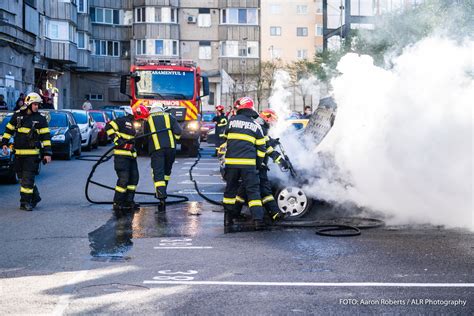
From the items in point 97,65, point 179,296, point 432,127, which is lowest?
point 179,296

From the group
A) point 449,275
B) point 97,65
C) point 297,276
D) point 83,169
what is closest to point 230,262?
point 297,276

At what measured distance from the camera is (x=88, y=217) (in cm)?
1245

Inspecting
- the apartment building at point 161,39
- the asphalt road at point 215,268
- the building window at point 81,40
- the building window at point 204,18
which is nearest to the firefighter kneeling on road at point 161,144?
the asphalt road at point 215,268

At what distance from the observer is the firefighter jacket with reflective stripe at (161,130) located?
1330 cm

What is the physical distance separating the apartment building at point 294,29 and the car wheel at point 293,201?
61.8m

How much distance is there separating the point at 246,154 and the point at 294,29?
64.5 m

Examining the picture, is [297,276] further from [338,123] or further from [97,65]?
[97,65]

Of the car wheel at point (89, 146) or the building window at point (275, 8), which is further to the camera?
the building window at point (275, 8)

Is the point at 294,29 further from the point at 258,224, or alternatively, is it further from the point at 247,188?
the point at 258,224

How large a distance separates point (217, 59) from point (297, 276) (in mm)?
59385

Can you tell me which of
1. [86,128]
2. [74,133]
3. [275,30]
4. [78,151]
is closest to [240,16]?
[275,30]

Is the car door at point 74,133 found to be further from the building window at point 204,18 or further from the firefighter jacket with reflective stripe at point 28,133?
the building window at point 204,18

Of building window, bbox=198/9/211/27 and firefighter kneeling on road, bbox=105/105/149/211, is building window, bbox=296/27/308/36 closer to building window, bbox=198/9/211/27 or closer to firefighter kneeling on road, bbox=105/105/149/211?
building window, bbox=198/9/211/27

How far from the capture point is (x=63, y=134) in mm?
25141
